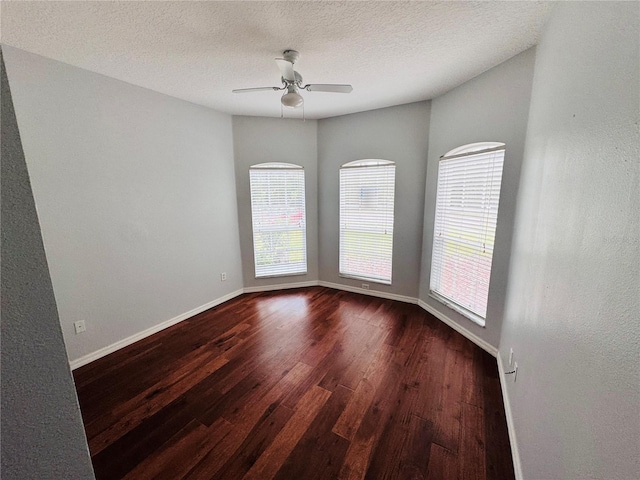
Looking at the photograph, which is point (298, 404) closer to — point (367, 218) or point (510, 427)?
point (510, 427)

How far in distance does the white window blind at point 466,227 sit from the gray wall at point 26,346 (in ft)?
9.34

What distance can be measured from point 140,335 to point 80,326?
1.80 feet

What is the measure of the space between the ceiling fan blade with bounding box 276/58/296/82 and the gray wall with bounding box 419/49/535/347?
5.78 ft

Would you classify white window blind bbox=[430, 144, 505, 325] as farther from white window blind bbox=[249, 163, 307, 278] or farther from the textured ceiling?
white window blind bbox=[249, 163, 307, 278]

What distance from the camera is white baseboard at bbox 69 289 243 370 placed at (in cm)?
228

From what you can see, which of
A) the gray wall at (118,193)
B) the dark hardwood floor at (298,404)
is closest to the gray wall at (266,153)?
the gray wall at (118,193)

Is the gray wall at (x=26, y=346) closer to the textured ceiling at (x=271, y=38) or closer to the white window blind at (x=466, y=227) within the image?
the textured ceiling at (x=271, y=38)

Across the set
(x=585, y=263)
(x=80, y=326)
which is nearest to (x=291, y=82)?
(x=585, y=263)

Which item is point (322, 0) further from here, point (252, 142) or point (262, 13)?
point (252, 142)

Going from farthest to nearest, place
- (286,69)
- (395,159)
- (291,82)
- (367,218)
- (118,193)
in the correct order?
(367,218) < (395,159) < (118,193) < (291,82) < (286,69)

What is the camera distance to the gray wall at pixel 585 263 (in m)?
0.68

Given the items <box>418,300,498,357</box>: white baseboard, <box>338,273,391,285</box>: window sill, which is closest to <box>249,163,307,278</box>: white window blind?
<box>338,273,391,285</box>: window sill

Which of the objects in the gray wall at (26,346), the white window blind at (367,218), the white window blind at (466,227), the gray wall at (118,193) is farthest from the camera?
the white window blind at (367,218)

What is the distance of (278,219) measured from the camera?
12.7 feet
